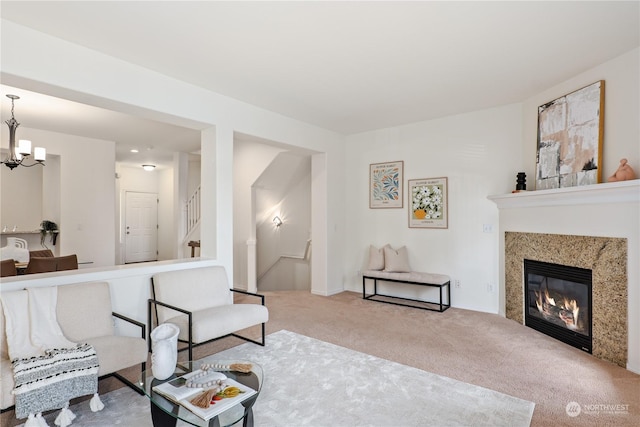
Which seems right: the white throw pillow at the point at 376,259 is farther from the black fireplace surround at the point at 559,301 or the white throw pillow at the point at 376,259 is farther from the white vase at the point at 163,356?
the white vase at the point at 163,356

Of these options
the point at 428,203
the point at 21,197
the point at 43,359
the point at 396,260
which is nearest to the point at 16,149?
the point at 21,197

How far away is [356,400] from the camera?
7.80 ft

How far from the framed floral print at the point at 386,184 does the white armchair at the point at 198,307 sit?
2.91 meters

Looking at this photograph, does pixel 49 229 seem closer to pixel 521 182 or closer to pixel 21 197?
pixel 21 197

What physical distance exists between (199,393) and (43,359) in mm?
1079

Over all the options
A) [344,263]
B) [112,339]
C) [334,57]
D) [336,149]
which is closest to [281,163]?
[336,149]

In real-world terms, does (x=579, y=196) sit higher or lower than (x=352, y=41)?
lower

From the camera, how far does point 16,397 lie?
191 centimetres

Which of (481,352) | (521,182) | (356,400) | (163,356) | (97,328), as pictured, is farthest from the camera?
(521,182)

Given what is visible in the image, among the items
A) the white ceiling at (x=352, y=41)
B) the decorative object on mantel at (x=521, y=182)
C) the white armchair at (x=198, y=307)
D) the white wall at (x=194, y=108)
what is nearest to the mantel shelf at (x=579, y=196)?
the decorative object on mantel at (x=521, y=182)

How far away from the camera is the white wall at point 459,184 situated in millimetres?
4570

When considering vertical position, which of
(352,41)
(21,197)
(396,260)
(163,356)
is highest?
(352,41)

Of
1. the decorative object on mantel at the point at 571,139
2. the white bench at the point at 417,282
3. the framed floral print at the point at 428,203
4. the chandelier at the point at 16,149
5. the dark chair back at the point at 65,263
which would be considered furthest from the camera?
the framed floral print at the point at 428,203

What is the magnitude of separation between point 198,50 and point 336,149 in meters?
3.21
